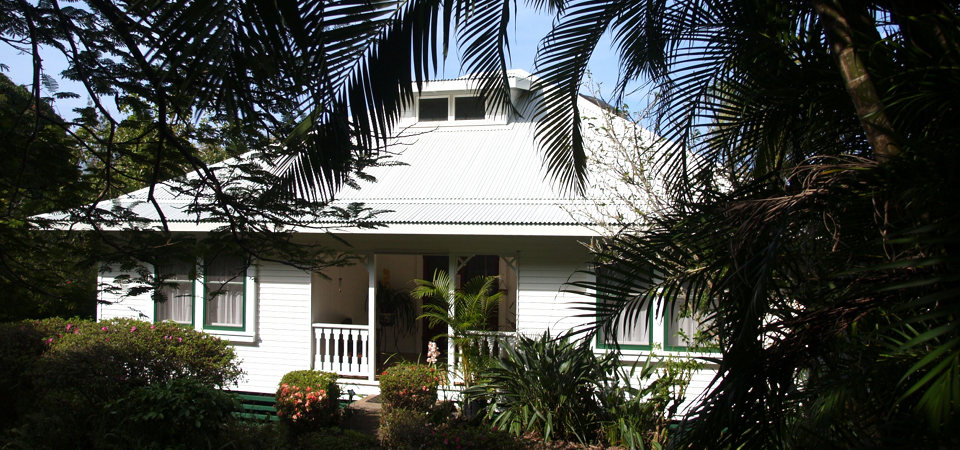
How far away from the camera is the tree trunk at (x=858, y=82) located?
108 inches

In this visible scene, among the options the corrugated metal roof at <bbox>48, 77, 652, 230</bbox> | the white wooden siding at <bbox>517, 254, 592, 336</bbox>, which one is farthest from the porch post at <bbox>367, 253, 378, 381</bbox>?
the white wooden siding at <bbox>517, 254, 592, 336</bbox>

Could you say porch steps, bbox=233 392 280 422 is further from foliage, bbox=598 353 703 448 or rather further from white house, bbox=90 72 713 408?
foliage, bbox=598 353 703 448

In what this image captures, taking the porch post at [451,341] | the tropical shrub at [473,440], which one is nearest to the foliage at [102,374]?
the tropical shrub at [473,440]

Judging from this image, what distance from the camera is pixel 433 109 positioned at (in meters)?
14.5

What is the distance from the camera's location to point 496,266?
14906 mm

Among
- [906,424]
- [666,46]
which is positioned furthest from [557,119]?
[906,424]

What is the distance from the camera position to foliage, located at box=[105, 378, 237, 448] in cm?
637

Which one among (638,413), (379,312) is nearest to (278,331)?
(379,312)

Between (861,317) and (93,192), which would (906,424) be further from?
(93,192)

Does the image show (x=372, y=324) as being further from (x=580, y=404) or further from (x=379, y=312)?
(x=580, y=404)

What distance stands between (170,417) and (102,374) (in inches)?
88.1

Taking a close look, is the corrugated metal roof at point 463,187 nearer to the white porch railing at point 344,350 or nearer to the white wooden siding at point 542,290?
the white wooden siding at point 542,290

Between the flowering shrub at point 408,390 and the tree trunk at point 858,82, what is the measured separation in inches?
293

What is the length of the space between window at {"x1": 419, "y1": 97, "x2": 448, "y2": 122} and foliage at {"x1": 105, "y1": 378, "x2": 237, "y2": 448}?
885 centimetres
